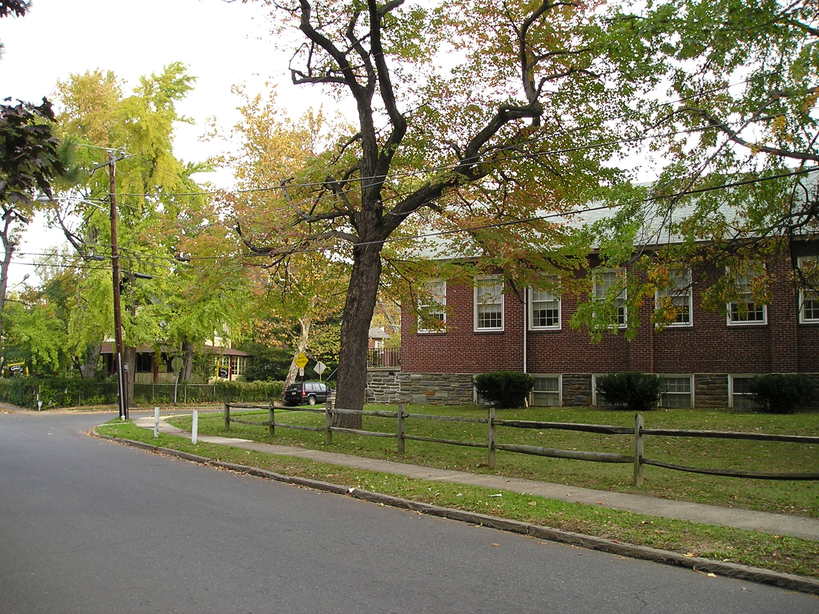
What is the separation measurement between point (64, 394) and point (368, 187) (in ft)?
99.9

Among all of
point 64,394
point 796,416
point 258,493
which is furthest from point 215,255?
point 64,394

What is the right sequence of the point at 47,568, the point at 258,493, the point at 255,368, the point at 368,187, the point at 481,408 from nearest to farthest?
the point at 47,568 → the point at 258,493 → the point at 368,187 → the point at 481,408 → the point at 255,368

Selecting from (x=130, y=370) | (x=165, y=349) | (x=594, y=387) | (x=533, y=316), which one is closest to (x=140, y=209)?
(x=130, y=370)

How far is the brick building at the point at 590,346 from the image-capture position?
23.0m

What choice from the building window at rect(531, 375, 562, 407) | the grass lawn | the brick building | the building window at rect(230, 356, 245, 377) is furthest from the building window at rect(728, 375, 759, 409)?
the building window at rect(230, 356, 245, 377)

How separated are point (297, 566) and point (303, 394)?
3537 cm

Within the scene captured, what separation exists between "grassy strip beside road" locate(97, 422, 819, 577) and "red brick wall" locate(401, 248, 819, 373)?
1158 cm

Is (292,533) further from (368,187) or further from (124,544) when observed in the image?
(368,187)

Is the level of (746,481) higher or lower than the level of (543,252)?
lower

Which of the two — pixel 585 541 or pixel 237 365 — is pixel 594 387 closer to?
pixel 585 541

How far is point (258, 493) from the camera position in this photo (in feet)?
38.1

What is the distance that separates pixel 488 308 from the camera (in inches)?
1116

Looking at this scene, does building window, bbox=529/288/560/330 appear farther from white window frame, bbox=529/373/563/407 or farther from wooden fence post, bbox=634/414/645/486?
wooden fence post, bbox=634/414/645/486

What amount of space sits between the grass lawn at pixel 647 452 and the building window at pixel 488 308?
4714 mm
